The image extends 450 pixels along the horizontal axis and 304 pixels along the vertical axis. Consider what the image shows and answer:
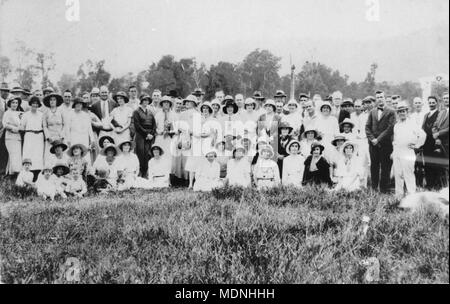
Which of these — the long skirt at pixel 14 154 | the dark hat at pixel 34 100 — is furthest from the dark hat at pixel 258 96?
the long skirt at pixel 14 154

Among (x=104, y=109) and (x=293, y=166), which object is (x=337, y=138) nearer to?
(x=293, y=166)

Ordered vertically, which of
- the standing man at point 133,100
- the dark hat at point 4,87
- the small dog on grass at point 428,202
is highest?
the dark hat at point 4,87

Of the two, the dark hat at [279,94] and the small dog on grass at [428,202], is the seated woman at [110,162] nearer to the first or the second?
the dark hat at [279,94]

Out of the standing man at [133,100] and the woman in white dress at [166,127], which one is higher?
the standing man at [133,100]

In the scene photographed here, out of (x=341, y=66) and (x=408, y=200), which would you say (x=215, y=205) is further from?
(x=341, y=66)

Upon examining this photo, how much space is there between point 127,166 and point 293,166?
8.86 ft

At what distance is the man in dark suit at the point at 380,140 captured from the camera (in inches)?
202

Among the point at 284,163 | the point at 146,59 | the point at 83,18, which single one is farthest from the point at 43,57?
the point at 284,163

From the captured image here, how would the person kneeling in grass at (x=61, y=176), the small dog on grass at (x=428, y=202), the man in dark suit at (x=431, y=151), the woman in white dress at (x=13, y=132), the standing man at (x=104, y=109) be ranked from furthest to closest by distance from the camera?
the standing man at (x=104, y=109)
the woman in white dress at (x=13, y=132)
the person kneeling in grass at (x=61, y=176)
the man in dark suit at (x=431, y=151)
the small dog on grass at (x=428, y=202)

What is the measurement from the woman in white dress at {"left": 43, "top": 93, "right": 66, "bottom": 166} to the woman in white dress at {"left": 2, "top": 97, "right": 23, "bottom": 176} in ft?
1.70

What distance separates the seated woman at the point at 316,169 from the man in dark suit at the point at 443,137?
1607 millimetres

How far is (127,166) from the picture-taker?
259 inches

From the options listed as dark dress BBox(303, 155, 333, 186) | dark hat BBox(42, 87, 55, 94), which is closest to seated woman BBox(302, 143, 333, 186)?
dark dress BBox(303, 155, 333, 186)

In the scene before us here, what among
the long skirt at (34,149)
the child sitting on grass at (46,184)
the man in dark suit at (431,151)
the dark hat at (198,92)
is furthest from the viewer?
the dark hat at (198,92)
